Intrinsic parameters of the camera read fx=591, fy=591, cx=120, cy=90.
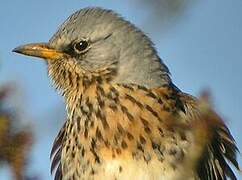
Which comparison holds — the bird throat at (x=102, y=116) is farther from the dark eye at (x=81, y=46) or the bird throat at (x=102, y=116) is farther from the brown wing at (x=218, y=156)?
the brown wing at (x=218, y=156)

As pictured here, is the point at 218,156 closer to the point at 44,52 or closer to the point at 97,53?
the point at 97,53

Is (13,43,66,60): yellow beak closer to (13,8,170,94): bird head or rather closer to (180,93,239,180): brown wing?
(13,8,170,94): bird head

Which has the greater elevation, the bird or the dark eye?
the dark eye

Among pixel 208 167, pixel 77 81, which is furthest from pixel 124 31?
pixel 208 167

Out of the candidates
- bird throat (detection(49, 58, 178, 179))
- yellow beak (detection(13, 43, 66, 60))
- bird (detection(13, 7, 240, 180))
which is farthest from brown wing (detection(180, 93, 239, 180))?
yellow beak (detection(13, 43, 66, 60))

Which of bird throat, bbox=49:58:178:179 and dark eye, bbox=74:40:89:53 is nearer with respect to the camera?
bird throat, bbox=49:58:178:179

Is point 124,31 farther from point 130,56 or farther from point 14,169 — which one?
point 14,169

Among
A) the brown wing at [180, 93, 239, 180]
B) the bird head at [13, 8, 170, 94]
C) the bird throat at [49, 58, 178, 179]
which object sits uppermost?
the bird head at [13, 8, 170, 94]

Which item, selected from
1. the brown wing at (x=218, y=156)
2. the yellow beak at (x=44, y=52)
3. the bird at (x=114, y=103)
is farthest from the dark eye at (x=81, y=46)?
the brown wing at (x=218, y=156)

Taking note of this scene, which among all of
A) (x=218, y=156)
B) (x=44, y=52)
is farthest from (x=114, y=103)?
(x=218, y=156)
